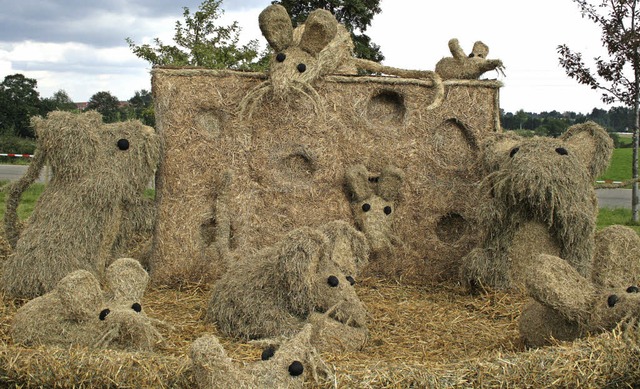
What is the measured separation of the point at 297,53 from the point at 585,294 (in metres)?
2.66

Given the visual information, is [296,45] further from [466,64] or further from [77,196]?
[77,196]

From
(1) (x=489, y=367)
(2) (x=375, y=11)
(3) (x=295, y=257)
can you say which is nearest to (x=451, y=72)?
(3) (x=295, y=257)

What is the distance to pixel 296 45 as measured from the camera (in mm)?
5016

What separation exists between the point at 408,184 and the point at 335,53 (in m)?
1.18

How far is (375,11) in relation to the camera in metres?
14.1

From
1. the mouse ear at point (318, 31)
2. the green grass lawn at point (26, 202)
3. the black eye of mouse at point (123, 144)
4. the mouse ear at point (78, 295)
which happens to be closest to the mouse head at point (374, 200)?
the mouse ear at point (318, 31)

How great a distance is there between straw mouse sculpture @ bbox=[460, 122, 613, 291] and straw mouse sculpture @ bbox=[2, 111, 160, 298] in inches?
→ 95.4

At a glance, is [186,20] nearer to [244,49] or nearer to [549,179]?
[244,49]

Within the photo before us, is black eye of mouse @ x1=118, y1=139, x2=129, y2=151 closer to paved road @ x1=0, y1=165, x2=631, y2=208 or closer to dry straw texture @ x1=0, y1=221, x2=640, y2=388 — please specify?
dry straw texture @ x1=0, y1=221, x2=640, y2=388

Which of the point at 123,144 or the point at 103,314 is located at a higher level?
the point at 123,144

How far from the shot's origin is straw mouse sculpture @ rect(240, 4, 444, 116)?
4.85 m

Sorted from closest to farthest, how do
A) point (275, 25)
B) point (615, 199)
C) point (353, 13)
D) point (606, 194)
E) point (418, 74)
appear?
point (275, 25) < point (418, 74) < point (353, 13) < point (615, 199) < point (606, 194)

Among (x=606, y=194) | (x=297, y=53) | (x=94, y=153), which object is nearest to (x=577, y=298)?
(x=297, y=53)

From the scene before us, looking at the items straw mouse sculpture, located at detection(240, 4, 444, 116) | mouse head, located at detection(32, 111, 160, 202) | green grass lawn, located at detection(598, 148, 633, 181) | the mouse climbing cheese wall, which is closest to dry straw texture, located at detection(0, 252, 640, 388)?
mouse head, located at detection(32, 111, 160, 202)
